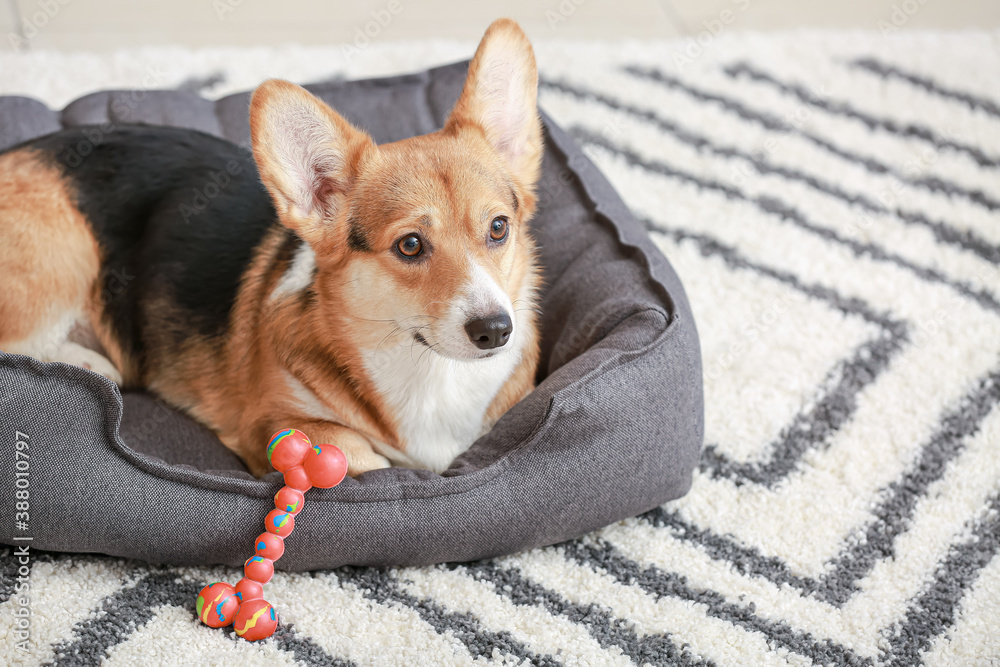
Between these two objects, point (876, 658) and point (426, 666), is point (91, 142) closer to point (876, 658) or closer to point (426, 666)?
point (426, 666)

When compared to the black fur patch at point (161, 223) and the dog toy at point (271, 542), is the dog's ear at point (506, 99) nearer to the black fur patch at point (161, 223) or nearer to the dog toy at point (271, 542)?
the black fur patch at point (161, 223)

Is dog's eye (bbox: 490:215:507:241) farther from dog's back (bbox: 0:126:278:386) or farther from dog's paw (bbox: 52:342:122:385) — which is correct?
dog's paw (bbox: 52:342:122:385)

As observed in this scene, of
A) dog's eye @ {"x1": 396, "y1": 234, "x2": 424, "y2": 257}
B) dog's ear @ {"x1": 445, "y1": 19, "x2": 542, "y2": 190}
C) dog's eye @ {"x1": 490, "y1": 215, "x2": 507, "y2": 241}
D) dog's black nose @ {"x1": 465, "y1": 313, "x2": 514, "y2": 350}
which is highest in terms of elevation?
dog's ear @ {"x1": 445, "y1": 19, "x2": 542, "y2": 190}

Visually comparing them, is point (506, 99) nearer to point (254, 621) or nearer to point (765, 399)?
point (765, 399)

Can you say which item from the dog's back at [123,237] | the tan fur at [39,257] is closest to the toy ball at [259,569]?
the dog's back at [123,237]

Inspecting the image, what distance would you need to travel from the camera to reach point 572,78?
11.7ft

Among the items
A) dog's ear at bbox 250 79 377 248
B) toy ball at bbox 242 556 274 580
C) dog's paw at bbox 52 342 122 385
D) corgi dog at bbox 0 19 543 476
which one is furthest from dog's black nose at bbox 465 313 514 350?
dog's paw at bbox 52 342 122 385

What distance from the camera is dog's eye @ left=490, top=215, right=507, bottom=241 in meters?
1.82

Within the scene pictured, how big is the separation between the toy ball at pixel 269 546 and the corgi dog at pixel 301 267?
Result: 267 mm

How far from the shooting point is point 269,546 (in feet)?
5.39

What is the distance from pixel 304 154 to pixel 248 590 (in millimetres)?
860

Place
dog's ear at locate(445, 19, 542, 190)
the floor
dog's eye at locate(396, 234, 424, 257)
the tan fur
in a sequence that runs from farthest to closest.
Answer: the floor, the tan fur, dog's ear at locate(445, 19, 542, 190), dog's eye at locate(396, 234, 424, 257)

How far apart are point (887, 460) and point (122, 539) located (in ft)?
5.79

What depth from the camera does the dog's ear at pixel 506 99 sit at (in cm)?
188
